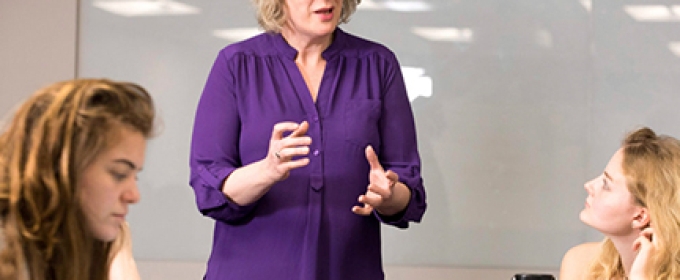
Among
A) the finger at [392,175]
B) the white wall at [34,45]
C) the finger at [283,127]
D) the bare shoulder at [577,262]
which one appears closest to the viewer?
the finger at [283,127]

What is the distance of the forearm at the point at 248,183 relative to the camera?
1.90 meters

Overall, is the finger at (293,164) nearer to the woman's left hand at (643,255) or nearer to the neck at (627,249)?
the woman's left hand at (643,255)

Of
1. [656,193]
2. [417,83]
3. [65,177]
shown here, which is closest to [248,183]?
[65,177]

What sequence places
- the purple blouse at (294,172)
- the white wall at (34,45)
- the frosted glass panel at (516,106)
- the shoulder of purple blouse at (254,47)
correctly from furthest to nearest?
the white wall at (34,45) < the frosted glass panel at (516,106) < the shoulder of purple blouse at (254,47) < the purple blouse at (294,172)

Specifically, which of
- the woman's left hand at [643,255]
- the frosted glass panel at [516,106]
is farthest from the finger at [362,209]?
the frosted glass panel at [516,106]

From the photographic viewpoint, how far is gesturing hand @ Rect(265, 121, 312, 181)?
1831 mm

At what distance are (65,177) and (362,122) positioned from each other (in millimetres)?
1011

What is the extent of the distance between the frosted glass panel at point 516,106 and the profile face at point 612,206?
1018 millimetres

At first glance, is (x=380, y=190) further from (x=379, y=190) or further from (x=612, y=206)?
(x=612, y=206)

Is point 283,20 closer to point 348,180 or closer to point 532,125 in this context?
point 348,180

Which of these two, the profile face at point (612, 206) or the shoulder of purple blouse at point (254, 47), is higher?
the shoulder of purple blouse at point (254, 47)

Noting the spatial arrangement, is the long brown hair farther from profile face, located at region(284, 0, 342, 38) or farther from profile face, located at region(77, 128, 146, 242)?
profile face, located at region(77, 128, 146, 242)

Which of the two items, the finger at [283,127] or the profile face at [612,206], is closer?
the finger at [283,127]

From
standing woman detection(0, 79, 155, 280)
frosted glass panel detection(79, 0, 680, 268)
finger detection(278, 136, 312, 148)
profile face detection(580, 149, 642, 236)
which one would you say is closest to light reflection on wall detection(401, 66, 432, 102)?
frosted glass panel detection(79, 0, 680, 268)
